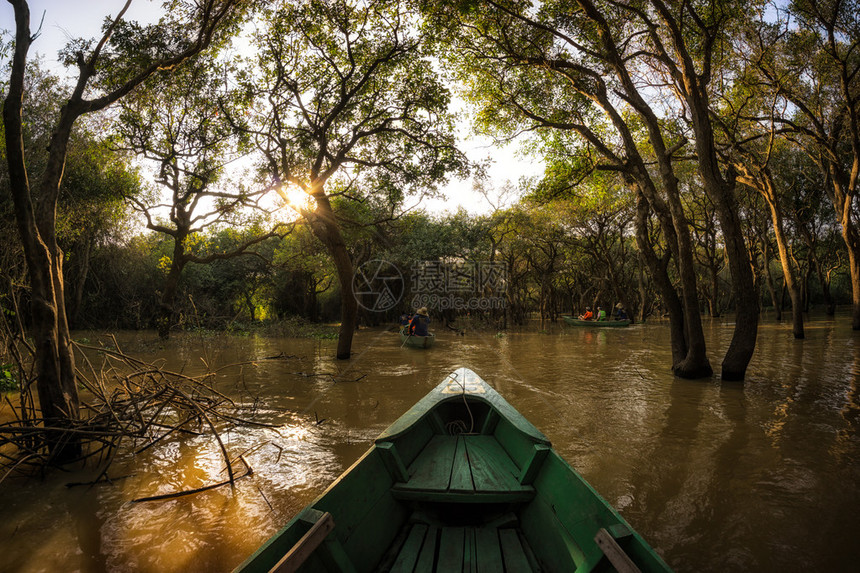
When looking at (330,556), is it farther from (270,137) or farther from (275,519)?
(270,137)

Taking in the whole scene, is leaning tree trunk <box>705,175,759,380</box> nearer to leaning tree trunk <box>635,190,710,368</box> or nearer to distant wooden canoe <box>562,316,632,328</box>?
leaning tree trunk <box>635,190,710,368</box>

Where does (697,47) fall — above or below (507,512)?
above

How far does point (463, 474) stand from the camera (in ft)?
10.9

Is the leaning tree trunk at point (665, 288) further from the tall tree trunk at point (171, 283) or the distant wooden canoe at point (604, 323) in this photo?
the tall tree trunk at point (171, 283)

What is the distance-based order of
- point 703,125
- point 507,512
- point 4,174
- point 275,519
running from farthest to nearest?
1. point 4,174
2. point 703,125
3. point 275,519
4. point 507,512

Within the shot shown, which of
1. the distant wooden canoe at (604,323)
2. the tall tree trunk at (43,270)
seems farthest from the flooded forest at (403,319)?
the distant wooden canoe at (604,323)

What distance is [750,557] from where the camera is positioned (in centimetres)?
306

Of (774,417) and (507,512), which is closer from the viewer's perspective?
(507,512)

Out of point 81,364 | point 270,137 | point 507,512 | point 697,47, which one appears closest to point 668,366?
point 697,47

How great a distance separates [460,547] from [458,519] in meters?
0.50

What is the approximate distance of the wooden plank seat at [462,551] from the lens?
8.03 feet

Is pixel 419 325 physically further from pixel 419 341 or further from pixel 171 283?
pixel 171 283

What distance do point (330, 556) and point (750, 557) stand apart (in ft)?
10.3

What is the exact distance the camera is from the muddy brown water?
127 inches
